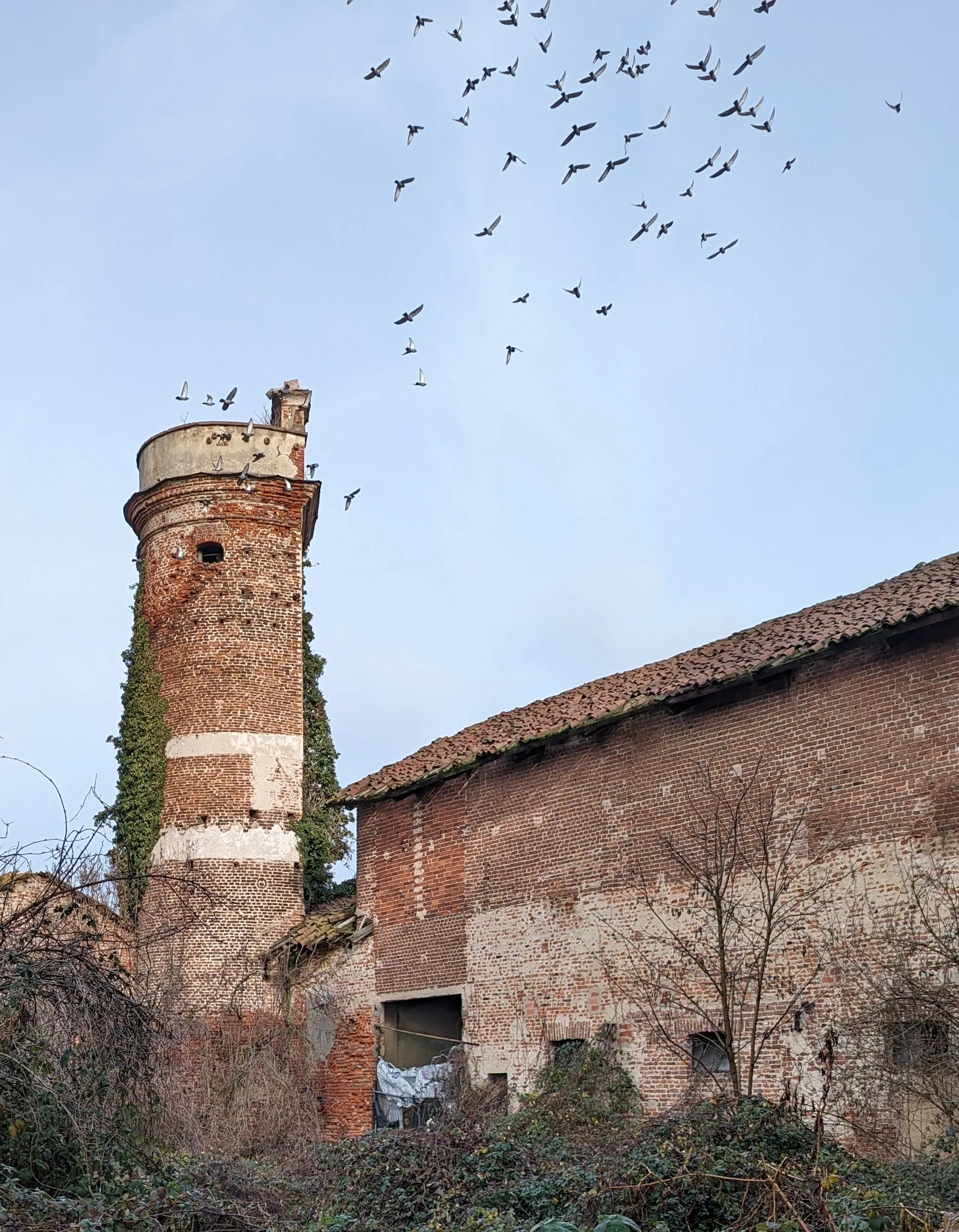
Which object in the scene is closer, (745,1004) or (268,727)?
(745,1004)

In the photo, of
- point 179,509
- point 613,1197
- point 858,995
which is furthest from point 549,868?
point 179,509

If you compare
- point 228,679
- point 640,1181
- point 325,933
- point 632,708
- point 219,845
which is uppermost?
point 228,679

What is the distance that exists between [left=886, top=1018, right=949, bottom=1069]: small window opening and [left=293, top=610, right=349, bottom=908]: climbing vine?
11.5 meters

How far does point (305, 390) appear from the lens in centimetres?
2506

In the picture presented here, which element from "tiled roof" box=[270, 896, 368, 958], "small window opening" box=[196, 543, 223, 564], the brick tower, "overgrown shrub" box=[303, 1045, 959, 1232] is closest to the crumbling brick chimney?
the brick tower

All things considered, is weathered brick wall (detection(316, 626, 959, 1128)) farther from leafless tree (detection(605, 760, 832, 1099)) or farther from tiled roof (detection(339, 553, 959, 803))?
tiled roof (detection(339, 553, 959, 803))

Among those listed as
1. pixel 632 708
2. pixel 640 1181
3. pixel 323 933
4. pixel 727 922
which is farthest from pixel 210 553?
pixel 640 1181

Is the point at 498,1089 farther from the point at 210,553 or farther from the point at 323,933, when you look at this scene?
the point at 210,553

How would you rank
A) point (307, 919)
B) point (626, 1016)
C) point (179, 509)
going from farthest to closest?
point (179, 509) → point (307, 919) → point (626, 1016)

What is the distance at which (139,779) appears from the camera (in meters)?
22.6

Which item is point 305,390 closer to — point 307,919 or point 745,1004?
point 307,919

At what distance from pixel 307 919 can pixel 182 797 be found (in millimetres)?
2922

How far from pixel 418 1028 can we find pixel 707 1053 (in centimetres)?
625

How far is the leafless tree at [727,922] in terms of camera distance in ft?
47.2
